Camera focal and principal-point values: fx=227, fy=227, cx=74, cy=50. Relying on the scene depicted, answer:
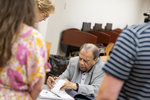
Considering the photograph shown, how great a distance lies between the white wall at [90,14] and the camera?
5.23 m

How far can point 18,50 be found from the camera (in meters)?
1.15

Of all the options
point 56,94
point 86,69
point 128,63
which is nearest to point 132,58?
point 128,63

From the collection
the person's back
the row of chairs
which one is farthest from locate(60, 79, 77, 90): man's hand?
the row of chairs

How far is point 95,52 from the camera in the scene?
2578 millimetres

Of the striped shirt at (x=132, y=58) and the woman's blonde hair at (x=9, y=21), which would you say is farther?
the woman's blonde hair at (x=9, y=21)

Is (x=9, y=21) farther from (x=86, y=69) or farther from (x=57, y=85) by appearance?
(x=86, y=69)

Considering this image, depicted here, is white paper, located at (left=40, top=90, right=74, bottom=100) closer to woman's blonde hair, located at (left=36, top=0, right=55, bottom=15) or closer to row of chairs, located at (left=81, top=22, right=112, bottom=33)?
woman's blonde hair, located at (left=36, top=0, right=55, bottom=15)

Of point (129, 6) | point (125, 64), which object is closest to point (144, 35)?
point (125, 64)

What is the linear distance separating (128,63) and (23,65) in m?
0.53

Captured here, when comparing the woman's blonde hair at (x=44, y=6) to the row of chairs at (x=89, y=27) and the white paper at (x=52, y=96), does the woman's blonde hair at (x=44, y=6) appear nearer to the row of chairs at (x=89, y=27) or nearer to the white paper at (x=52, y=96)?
the white paper at (x=52, y=96)

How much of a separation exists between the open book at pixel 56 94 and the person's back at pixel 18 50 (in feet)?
2.49

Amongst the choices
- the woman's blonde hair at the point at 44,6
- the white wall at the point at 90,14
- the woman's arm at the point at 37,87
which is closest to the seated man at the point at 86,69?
the woman's blonde hair at the point at 44,6

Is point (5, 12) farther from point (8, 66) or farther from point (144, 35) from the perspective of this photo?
point (144, 35)

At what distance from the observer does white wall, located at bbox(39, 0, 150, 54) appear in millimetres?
5230
